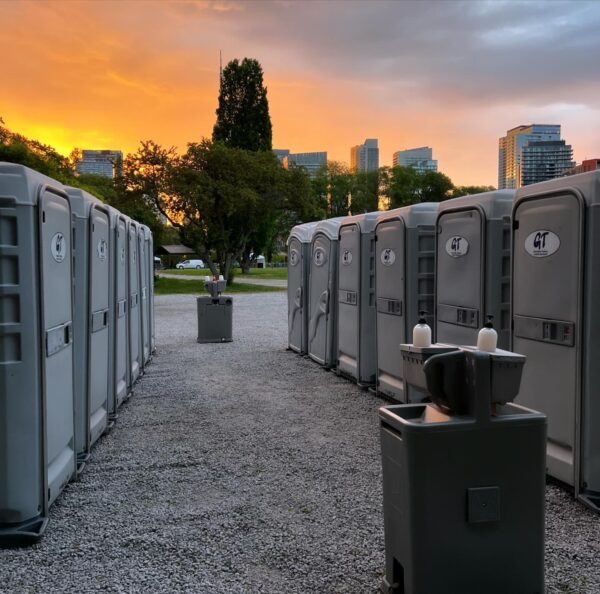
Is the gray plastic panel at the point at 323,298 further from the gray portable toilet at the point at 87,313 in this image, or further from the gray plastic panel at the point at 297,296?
the gray portable toilet at the point at 87,313

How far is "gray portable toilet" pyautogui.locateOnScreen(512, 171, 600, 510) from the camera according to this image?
3.93 metres

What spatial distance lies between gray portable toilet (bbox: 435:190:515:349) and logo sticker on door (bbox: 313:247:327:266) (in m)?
3.37

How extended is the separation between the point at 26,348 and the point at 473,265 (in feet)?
12.1

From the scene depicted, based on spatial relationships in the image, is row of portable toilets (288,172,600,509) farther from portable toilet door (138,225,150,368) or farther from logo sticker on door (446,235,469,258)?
portable toilet door (138,225,150,368)

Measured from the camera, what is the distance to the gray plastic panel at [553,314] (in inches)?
159

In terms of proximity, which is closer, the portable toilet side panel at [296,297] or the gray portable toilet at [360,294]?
the gray portable toilet at [360,294]

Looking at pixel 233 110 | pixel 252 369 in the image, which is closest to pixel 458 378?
pixel 252 369

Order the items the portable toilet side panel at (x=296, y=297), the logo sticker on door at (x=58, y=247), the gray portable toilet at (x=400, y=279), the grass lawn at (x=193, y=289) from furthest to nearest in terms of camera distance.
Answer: the grass lawn at (x=193, y=289) → the portable toilet side panel at (x=296, y=297) → the gray portable toilet at (x=400, y=279) → the logo sticker on door at (x=58, y=247)

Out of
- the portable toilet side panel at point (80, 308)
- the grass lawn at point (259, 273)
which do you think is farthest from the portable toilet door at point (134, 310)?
the grass lawn at point (259, 273)

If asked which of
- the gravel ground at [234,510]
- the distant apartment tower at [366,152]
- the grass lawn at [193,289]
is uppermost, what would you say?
the distant apartment tower at [366,152]

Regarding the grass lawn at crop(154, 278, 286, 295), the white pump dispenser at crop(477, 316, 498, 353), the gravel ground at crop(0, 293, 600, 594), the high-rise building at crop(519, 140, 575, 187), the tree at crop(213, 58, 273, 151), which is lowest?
the gravel ground at crop(0, 293, 600, 594)

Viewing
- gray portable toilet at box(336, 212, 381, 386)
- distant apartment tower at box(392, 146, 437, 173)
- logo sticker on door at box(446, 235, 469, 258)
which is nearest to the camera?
logo sticker on door at box(446, 235, 469, 258)

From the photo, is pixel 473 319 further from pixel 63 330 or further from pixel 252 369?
pixel 252 369

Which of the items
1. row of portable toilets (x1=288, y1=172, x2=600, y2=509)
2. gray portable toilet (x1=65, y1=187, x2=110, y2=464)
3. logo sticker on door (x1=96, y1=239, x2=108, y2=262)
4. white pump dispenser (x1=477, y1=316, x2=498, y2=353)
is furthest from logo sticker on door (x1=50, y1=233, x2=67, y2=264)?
row of portable toilets (x1=288, y1=172, x2=600, y2=509)
